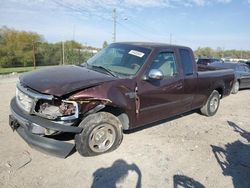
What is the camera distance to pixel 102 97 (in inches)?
150

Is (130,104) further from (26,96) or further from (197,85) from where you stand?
(197,85)

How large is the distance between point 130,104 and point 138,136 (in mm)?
1041

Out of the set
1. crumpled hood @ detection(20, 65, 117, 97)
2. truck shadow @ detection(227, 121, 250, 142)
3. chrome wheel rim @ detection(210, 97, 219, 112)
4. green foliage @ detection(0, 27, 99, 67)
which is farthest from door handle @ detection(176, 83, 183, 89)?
green foliage @ detection(0, 27, 99, 67)

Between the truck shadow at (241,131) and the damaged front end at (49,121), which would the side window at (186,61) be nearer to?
the truck shadow at (241,131)

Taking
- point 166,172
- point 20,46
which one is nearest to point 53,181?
point 166,172

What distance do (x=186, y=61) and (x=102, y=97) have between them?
2.75 meters

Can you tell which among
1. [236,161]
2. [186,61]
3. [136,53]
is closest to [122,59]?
[136,53]

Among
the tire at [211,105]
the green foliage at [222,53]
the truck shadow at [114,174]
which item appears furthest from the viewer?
the green foliage at [222,53]

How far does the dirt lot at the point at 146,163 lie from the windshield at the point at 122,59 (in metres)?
1.41

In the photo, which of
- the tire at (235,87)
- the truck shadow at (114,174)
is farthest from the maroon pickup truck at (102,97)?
the tire at (235,87)

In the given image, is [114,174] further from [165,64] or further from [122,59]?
[165,64]

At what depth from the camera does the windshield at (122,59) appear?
15.0 feet

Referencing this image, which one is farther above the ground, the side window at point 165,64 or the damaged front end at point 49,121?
the side window at point 165,64

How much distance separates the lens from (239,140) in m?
5.31
